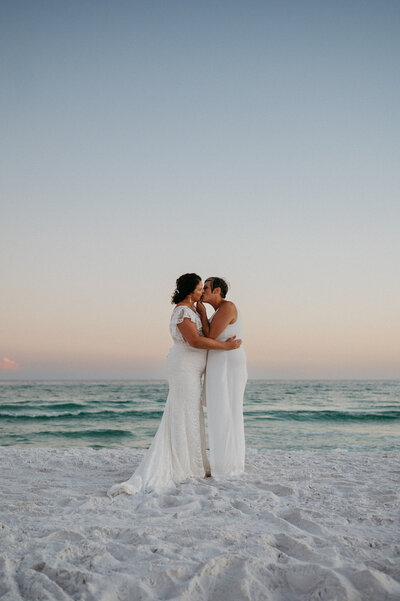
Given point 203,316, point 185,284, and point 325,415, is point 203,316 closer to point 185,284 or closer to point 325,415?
point 185,284

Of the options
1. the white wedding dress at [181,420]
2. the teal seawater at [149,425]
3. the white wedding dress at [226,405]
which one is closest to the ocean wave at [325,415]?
the teal seawater at [149,425]

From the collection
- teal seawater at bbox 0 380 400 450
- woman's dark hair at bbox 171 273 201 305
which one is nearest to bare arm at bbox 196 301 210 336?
woman's dark hair at bbox 171 273 201 305

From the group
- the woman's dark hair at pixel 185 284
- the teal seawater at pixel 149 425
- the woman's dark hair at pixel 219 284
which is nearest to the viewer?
the woman's dark hair at pixel 185 284

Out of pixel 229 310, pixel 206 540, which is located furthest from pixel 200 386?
pixel 206 540

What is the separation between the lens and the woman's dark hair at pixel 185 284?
558 centimetres

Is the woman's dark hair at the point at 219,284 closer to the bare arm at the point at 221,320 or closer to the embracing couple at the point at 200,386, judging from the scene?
the embracing couple at the point at 200,386

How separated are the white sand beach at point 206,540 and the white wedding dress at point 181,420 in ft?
1.06

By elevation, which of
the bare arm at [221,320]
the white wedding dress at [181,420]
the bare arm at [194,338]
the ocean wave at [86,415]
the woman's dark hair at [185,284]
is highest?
the woman's dark hair at [185,284]

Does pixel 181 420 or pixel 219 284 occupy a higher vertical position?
pixel 219 284

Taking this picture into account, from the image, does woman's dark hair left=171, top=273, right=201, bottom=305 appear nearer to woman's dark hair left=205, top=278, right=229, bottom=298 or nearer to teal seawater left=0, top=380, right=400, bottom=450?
woman's dark hair left=205, top=278, right=229, bottom=298

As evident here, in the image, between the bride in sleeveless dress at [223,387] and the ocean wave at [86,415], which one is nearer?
the bride in sleeveless dress at [223,387]

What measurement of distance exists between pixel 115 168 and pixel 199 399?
34.1ft

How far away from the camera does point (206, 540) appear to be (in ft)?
10.6

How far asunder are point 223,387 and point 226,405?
244 millimetres
